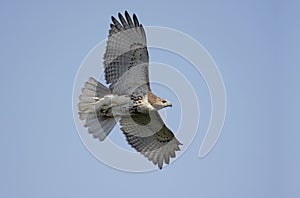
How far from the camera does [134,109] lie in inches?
463

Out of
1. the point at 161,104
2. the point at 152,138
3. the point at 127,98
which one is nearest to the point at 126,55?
the point at 127,98

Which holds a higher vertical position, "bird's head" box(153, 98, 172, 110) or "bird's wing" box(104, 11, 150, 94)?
"bird's wing" box(104, 11, 150, 94)

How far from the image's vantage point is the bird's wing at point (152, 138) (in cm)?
1203

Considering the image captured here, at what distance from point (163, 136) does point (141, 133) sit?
1.11ft

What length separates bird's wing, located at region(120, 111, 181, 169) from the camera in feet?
39.5

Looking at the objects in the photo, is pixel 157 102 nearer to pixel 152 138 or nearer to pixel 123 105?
pixel 123 105

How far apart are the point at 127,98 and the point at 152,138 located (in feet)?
2.67

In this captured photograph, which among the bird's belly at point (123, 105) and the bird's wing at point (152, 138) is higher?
the bird's belly at point (123, 105)

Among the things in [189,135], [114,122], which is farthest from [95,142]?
[189,135]

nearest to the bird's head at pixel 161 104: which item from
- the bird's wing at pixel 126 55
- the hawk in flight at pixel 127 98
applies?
the hawk in flight at pixel 127 98

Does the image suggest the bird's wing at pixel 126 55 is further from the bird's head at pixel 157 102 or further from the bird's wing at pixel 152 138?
the bird's wing at pixel 152 138

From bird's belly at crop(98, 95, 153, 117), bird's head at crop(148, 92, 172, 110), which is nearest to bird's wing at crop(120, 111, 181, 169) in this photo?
bird's belly at crop(98, 95, 153, 117)

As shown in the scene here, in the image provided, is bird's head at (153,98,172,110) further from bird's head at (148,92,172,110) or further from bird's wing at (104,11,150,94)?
bird's wing at (104,11,150,94)

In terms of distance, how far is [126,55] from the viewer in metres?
11.7
